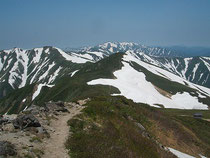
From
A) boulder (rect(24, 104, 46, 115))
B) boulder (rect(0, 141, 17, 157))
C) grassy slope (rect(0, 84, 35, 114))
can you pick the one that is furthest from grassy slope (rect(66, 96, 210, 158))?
grassy slope (rect(0, 84, 35, 114))

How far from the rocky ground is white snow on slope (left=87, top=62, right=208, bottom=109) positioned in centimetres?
8459

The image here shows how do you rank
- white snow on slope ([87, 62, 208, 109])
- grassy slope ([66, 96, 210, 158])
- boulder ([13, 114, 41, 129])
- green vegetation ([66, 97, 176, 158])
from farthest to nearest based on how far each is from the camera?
white snow on slope ([87, 62, 208, 109]) < boulder ([13, 114, 41, 129]) < grassy slope ([66, 96, 210, 158]) < green vegetation ([66, 97, 176, 158])

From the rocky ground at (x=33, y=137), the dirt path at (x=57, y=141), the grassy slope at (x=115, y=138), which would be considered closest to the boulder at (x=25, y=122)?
the rocky ground at (x=33, y=137)

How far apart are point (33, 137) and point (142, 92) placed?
4139 inches

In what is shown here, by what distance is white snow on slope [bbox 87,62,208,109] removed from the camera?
4382 inches

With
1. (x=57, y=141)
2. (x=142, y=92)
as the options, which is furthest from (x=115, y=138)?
(x=142, y=92)

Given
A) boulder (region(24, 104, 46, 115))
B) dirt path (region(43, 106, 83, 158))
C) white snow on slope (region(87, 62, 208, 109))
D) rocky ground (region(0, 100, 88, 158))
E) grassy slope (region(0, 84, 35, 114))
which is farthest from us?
grassy slope (region(0, 84, 35, 114))

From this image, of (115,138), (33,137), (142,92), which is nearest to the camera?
(33,137)

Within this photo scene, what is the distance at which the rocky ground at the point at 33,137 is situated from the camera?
15263 mm

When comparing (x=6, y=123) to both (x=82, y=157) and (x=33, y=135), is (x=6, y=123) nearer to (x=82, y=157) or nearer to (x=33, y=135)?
(x=33, y=135)

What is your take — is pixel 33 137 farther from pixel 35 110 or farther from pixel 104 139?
pixel 35 110

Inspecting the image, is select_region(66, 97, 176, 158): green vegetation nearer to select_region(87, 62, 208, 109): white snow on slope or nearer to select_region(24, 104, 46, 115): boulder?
select_region(24, 104, 46, 115): boulder

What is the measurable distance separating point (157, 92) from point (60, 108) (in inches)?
4278

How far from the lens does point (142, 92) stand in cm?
12012
